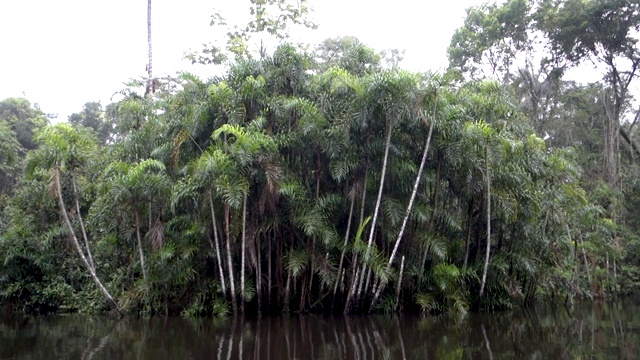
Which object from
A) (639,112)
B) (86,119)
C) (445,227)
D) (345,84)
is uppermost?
(86,119)

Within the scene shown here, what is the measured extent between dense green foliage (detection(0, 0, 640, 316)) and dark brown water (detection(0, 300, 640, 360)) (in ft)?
3.22

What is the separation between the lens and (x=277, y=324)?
10.8 meters

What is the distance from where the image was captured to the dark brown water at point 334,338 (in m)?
7.38

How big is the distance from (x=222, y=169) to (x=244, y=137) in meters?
0.77

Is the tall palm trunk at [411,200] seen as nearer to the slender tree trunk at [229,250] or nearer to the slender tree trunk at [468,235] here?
the slender tree trunk at [468,235]

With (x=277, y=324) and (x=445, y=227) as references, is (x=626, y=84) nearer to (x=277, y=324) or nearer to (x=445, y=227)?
(x=445, y=227)

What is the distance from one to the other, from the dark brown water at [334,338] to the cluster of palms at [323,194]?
3.07 ft

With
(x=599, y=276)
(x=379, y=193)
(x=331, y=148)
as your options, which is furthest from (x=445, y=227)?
(x=599, y=276)

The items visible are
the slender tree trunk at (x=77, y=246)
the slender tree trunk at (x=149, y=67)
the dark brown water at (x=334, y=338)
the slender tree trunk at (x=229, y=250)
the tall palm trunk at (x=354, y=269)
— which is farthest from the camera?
the slender tree trunk at (x=149, y=67)

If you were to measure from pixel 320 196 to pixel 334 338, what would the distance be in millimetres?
4166

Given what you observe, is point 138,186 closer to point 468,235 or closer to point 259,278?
point 259,278

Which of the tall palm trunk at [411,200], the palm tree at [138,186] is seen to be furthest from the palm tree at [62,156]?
the tall palm trunk at [411,200]

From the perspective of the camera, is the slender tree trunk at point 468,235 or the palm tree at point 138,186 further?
the slender tree trunk at point 468,235

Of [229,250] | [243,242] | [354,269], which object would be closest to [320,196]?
[354,269]
